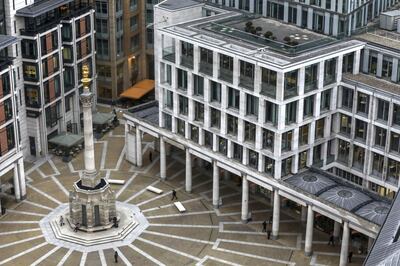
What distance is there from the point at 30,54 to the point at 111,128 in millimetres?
26540

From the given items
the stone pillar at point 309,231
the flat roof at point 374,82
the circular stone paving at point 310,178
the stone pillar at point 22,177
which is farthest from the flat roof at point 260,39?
the stone pillar at point 22,177

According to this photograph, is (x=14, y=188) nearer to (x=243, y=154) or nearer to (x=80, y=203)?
(x=80, y=203)

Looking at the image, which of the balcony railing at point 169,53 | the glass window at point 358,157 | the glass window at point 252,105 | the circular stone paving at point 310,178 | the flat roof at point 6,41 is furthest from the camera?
the balcony railing at point 169,53

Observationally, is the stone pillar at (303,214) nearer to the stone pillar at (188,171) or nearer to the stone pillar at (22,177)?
the stone pillar at (188,171)

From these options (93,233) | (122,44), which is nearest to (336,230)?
(93,233)

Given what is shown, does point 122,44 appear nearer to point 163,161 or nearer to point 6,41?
point 163,161

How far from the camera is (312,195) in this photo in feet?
344

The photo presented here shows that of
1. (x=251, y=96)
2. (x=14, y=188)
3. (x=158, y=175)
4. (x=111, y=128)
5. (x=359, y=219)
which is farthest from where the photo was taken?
(x=111, y=128)

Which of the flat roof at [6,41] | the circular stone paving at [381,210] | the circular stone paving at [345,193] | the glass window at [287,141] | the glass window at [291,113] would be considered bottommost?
the circular stone paving at [381,210]

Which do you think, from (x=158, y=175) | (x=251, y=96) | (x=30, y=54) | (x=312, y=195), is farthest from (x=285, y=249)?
(x=30, y=54)

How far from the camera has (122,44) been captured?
6265 inches

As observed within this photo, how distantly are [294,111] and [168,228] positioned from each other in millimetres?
25739

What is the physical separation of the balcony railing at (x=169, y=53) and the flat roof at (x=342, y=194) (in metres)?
26.2

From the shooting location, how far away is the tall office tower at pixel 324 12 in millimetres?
115438
